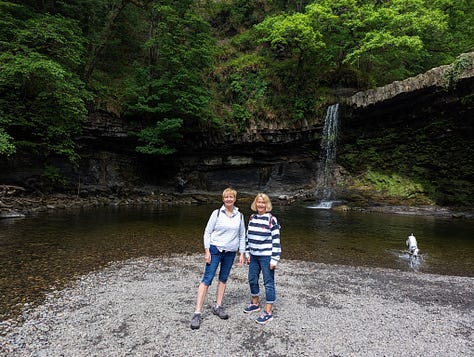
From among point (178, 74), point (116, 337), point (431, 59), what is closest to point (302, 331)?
point (116, 337)

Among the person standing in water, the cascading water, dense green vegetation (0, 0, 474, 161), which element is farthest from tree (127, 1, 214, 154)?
the person standing in water

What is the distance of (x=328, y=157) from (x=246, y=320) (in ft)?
66.8

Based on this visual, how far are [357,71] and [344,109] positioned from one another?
15.0 feet

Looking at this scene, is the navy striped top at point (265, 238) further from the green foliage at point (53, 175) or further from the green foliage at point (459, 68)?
the green foliage at point (53, 175)

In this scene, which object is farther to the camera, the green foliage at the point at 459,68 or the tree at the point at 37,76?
the green foliage at the point at 459,68

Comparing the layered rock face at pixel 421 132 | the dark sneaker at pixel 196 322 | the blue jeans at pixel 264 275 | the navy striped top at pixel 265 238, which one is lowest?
the dark sneaker at pixel 196 322

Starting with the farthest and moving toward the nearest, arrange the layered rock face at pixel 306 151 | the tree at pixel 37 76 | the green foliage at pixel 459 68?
the layered rock face at pixel 306 151
the green foliage at pixel 459 68
the tree at pixel 37 76

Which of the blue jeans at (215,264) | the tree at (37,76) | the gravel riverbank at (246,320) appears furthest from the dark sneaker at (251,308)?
the tree at (37,76)

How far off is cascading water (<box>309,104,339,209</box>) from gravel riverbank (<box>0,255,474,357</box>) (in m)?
16.1

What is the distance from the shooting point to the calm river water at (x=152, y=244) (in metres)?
5.76

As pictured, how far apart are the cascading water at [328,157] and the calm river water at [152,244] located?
26.3ft

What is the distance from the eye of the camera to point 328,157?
2273 centimetres

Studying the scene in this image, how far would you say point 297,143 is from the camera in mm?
23609

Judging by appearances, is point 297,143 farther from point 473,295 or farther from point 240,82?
point 473,295
